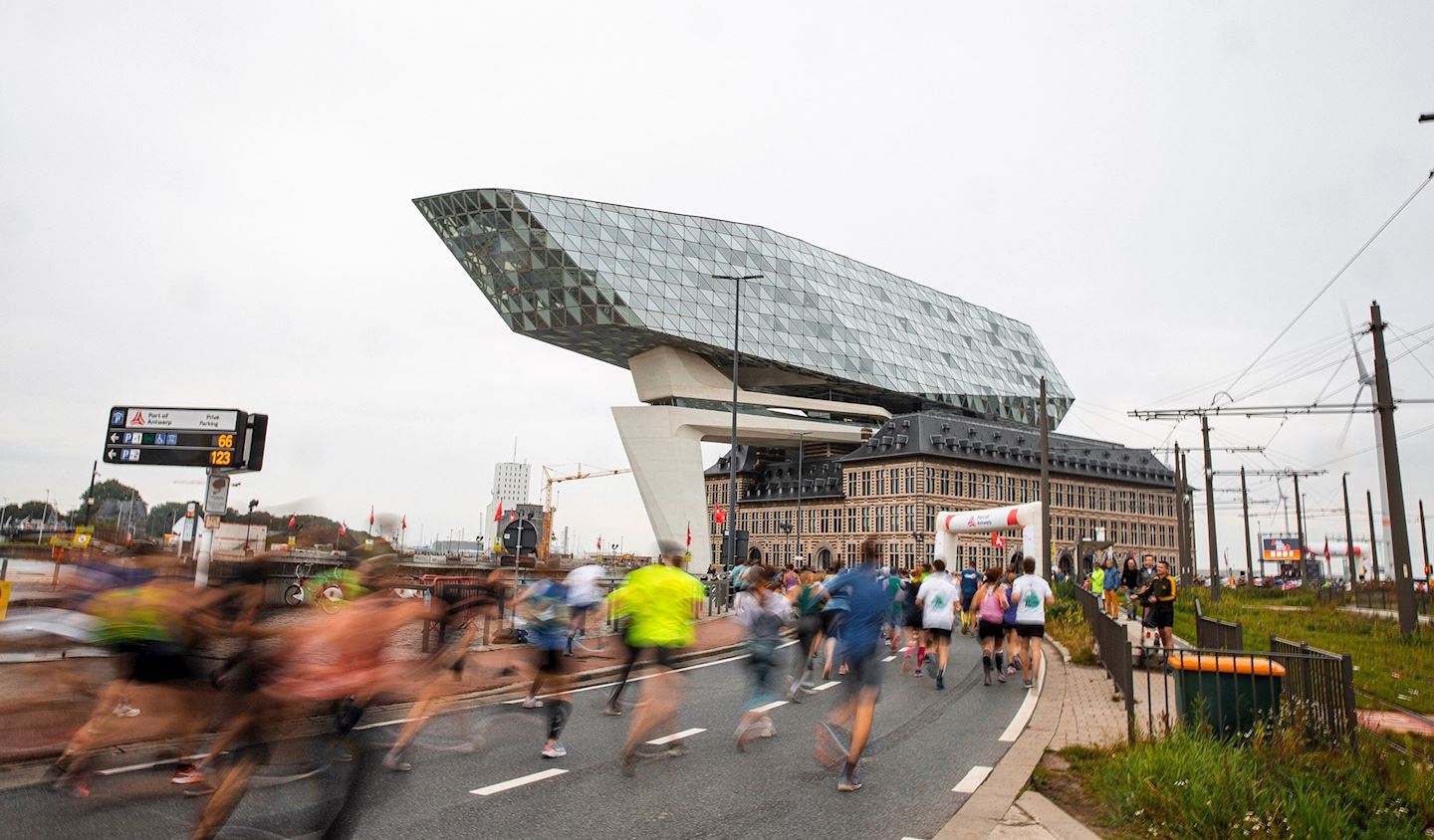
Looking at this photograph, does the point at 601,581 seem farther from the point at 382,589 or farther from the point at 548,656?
the point at 382,589

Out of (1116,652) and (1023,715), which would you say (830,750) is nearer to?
(1023,715)

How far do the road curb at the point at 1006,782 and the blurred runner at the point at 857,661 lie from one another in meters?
0.91

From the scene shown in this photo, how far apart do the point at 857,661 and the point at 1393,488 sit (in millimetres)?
17931

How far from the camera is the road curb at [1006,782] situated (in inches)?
231

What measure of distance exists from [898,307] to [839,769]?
77.7 m

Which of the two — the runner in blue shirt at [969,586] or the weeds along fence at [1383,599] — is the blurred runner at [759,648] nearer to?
the runner in blue shirt at [969,586]

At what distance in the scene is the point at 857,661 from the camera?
7.57 meters

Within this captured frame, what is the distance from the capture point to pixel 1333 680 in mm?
7434

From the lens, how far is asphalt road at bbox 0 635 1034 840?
564cm

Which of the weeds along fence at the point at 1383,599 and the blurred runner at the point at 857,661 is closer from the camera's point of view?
the blurred runner at the point at 857,661

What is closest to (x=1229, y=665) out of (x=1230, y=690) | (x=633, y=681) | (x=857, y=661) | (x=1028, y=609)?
(x=1230, y=690)

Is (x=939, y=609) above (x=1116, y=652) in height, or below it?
above

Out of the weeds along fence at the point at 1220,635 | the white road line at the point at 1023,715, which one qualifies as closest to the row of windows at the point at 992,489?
the weeds along fence at the point at 1220,635

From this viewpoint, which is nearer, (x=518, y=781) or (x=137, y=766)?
(x=518, y=781)
